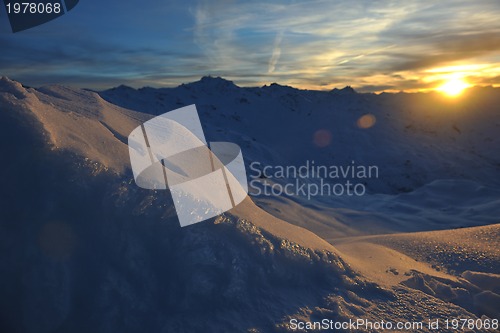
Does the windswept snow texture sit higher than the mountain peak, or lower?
lower

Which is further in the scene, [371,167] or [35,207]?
[371,167]

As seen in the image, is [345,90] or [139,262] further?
[345,90]

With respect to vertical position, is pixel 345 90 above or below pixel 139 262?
above

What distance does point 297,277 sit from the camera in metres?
3.54

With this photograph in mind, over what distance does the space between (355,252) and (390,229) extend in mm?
6089

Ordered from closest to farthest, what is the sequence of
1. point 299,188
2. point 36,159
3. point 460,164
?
1. point 36,159
2. point 299,188
3. point 460,164

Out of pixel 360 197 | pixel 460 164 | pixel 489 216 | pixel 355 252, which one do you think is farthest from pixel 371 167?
pixel 355 252

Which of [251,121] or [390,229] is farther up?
[251,121]

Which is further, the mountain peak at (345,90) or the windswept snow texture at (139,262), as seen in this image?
the mountain peak at (345,90)

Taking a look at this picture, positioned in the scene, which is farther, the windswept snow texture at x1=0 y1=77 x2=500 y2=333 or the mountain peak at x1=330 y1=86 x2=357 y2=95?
the mountain peak at x1=330 y1=86 x2=357 y2=95

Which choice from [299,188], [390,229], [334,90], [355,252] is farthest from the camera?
[334,90]

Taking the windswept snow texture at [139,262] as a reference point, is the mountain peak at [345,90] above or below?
above

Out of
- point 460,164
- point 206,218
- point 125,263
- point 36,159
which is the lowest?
point 460,164

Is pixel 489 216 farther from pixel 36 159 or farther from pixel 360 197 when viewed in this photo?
pixel 36 159
